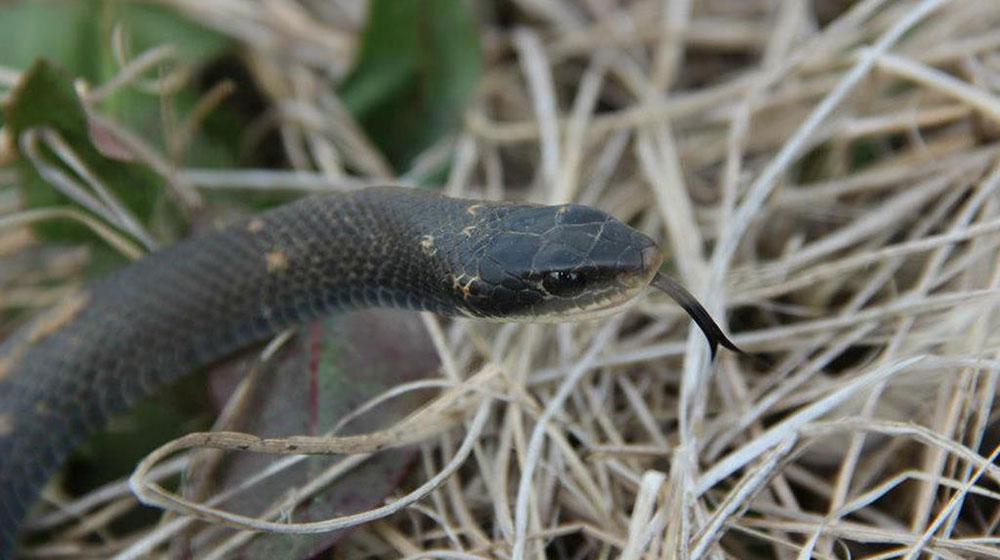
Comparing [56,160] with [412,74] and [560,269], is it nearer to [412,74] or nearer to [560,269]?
[412,74]

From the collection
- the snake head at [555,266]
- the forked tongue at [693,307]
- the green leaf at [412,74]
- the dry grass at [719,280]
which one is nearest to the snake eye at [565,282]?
the snake head at [555,266]

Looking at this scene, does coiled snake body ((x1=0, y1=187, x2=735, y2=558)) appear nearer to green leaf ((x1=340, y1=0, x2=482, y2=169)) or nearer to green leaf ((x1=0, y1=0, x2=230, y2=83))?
green leaf ((x1=0, y1=0, x2=230, y2=83))

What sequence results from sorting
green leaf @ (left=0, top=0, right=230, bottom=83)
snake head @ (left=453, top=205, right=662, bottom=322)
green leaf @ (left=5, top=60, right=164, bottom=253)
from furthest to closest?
green leaf @ (left=0, top=0, right=230, bottom=83) < green leaf @ (left=5, top=60, right=164, bottom=253) < snake head @ (left=453, top=205, right=662, bottom=322)

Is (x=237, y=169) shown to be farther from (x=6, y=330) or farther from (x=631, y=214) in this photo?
(x=631, y=214)

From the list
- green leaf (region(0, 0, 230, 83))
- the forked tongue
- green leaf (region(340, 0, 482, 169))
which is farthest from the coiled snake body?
green leaf (region(340, 0, 482, 169))

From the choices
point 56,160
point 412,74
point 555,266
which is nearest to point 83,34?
point 56,160
